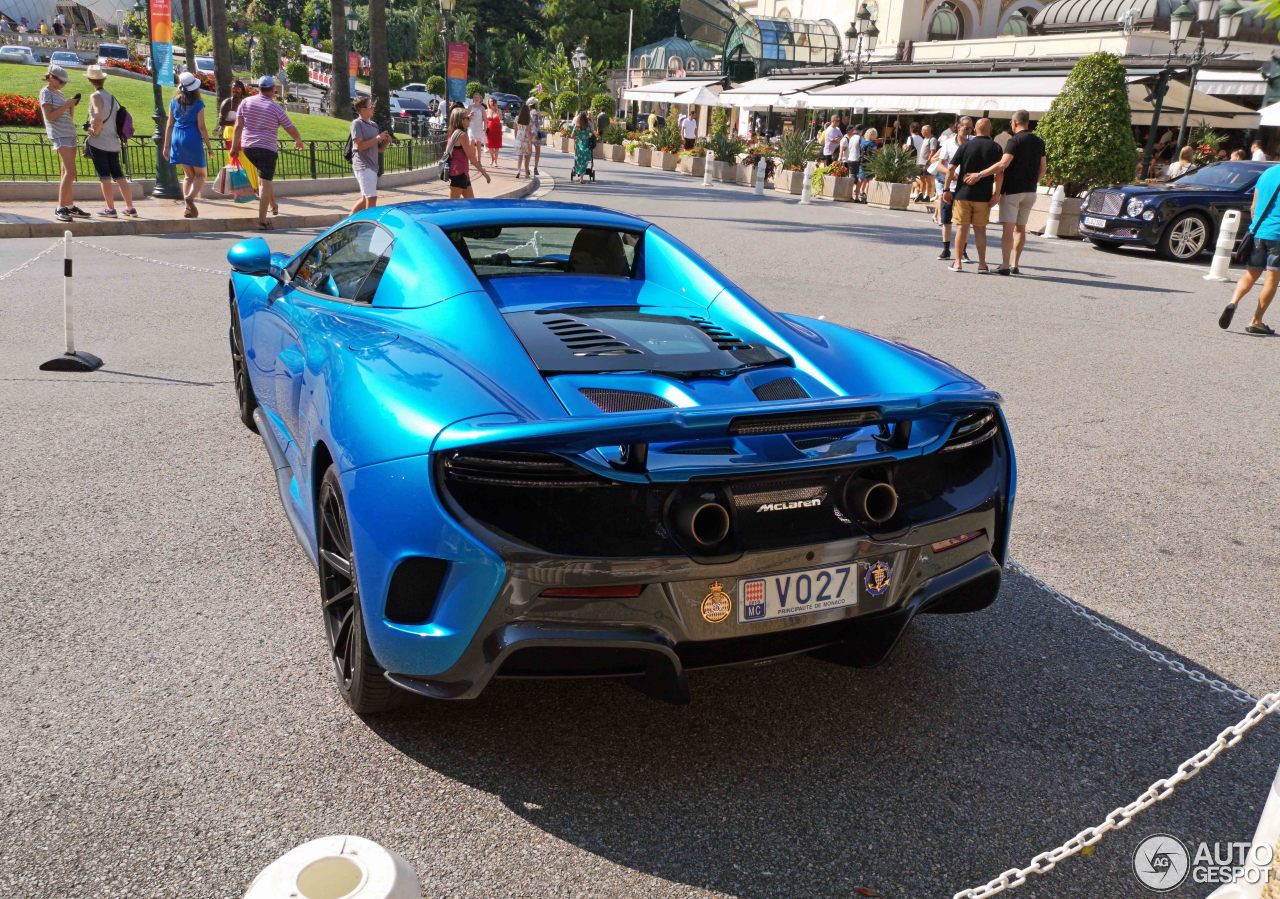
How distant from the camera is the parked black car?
1642 cm

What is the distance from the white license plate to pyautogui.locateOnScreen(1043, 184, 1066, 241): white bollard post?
721 inches

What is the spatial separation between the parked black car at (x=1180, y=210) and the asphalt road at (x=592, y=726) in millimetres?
12261

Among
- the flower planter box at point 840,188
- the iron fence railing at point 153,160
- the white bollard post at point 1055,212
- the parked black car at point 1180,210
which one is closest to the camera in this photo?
the parked black car at point 1180,210

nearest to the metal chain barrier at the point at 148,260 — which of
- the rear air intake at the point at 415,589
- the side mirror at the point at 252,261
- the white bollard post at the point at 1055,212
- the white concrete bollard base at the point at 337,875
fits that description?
the side mirror at the point at 252,261

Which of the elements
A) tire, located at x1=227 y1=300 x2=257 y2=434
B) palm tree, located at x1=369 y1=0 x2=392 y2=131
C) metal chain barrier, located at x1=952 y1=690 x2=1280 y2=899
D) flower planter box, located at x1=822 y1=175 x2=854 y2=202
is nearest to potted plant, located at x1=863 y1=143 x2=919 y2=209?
flower planter box, located at x1=822 y1=175 x2=854 y2=202

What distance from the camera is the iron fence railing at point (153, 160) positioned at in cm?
1822

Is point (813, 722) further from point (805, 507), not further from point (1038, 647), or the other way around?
point (1038, 647)

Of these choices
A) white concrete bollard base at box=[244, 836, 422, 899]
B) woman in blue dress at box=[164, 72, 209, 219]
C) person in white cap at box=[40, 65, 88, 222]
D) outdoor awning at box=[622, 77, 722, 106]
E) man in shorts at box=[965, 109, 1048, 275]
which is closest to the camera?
white concrete bollard base at box=[244, 836, 422, 899]

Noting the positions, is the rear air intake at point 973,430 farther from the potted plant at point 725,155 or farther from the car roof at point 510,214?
the potted plant at point 725,155

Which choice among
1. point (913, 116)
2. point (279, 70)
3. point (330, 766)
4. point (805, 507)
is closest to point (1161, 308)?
point (805, 507)

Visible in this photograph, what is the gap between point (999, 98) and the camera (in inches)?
1075

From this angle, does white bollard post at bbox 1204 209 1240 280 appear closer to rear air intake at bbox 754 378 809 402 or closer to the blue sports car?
the blue sports car

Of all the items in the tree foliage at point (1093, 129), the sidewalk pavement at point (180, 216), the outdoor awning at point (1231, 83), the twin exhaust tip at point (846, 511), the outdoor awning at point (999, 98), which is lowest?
the sidewalk pavement at point (180, 216)

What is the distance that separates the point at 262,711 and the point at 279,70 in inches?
2997
